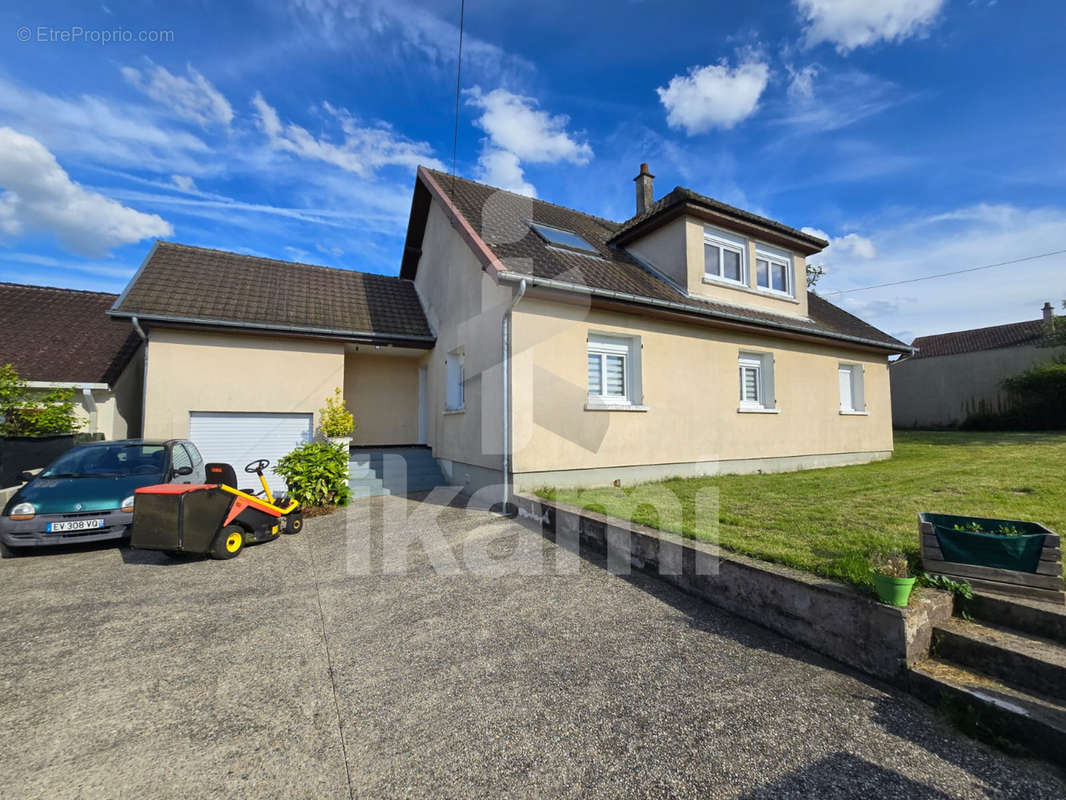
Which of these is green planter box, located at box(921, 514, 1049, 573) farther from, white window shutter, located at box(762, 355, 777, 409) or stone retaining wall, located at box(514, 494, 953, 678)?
white window shutter, located at box(762, 355, 777, 409)

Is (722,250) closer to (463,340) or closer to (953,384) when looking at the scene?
(463,340)

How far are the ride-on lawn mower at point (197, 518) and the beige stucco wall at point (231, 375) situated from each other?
3.77 meters

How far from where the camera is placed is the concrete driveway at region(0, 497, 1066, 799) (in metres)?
2.05

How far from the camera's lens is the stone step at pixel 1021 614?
8.61ft

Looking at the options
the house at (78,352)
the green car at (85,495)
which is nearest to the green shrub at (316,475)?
the green car at (85,495)

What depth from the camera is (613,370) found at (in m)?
8.40

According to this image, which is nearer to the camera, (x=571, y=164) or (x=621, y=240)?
(x=571, y=164)

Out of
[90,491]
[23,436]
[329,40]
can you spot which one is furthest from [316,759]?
[23,436]

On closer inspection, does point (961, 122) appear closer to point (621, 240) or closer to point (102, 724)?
point (621, 240)

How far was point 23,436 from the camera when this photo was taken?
26.7ft

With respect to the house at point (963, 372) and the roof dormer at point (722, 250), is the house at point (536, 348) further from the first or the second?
the house at point (963, 372)

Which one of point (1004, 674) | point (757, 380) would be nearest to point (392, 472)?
point (757, 380)

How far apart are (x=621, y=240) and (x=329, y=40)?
6.81 metres
